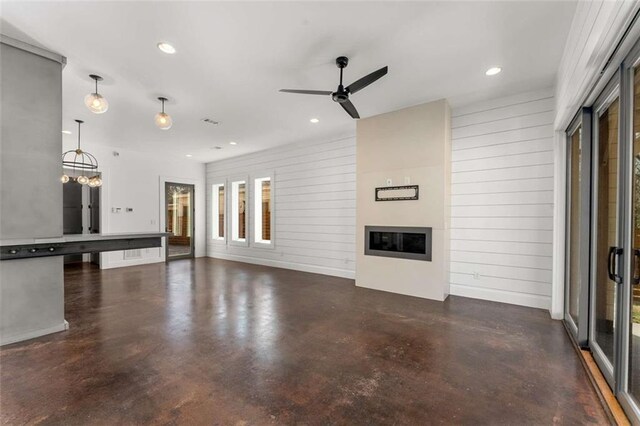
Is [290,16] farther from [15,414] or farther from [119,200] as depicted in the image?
[119,200]

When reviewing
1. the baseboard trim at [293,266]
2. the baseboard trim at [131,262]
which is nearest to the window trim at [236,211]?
the baseboard trim at [293,266]

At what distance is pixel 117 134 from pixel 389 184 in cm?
579

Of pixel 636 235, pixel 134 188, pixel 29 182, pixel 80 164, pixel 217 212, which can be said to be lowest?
pixel 636 235

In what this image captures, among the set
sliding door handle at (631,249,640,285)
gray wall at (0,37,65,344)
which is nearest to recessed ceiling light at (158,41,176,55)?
gray wall at (0,37,65,344)

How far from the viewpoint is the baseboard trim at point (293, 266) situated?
6.04 m

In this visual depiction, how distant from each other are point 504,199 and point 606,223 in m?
1.81

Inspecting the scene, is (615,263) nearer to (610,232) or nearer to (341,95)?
(610,232)

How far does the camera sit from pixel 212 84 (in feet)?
12.4

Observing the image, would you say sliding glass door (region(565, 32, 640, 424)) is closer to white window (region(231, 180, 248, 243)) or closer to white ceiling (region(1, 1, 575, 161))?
white ceiling (region(1, 1, 575, 161))

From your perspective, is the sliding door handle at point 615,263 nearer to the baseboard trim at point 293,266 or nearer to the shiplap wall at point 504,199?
the shiplap wall at point 504,199

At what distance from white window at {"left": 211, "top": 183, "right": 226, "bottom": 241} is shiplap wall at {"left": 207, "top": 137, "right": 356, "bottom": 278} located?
1.40 m

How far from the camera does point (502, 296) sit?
13.7 feet

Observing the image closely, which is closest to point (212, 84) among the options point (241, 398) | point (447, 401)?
point (241, 398)

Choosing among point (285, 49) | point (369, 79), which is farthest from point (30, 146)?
point (369, 79)
